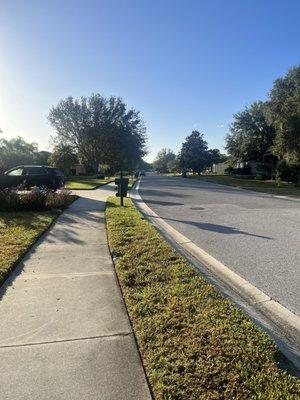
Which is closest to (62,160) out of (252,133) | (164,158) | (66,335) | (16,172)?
(252,133)

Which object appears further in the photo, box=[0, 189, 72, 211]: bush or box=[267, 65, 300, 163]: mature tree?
box=[267, 65, 300, 163]: mature tree

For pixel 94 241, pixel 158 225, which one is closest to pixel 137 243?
pixel 94 241

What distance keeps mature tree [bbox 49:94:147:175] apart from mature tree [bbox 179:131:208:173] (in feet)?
84.0

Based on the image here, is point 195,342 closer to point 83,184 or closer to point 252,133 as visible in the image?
point 83,184

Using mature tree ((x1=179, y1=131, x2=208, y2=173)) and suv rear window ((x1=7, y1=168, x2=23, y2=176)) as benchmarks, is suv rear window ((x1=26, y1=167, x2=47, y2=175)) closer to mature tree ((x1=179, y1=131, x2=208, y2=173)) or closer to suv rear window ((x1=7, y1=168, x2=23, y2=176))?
suv rear window ((x1=7, y1=168, x2=23, y2=176))

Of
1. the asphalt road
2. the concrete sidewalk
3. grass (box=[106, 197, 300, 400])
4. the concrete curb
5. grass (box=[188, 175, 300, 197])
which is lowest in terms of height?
grass (box=[188, 175, 300, 197])

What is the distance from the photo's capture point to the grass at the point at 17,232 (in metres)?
6.54

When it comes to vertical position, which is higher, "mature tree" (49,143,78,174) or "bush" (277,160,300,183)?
"mature tree" (49,143,78,174)

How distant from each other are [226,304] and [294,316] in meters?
0.77

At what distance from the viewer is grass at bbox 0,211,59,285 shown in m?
6.54

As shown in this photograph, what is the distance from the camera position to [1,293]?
5156 mm

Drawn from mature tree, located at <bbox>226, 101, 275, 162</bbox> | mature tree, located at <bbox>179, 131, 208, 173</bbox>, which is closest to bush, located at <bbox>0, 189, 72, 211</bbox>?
mature tree, located at <bbox>226, 101, 275, 162</bbox>

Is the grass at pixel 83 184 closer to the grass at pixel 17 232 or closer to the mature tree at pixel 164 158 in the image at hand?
the grass at pixel 17 232

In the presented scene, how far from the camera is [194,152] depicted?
86.9 metres
